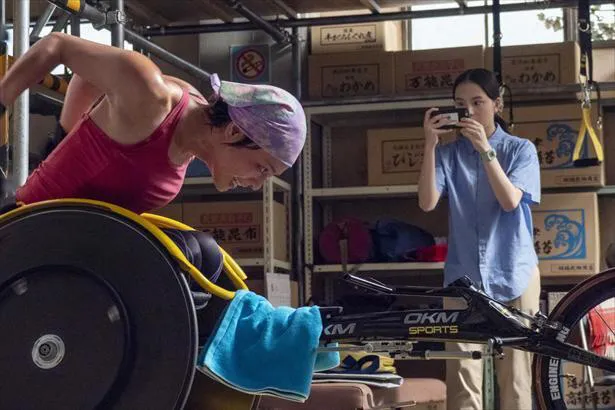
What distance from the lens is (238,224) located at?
4.33 meters

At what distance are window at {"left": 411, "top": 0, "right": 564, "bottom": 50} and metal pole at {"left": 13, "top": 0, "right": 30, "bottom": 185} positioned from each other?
289 centimetres

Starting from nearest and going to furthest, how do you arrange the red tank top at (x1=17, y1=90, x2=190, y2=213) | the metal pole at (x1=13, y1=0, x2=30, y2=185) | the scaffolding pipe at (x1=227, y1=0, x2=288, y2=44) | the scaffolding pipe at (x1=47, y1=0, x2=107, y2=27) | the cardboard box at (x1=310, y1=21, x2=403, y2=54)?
the red tank top at (x1=17, y1=90, x2=190, y2=213), the metal pole at (x1=13, y1=0, x2=30, y2=185), the scaffolding pipe at (x1=47, y1=0, x2=107, y2=27), the scaffolding pipe at (x1=227, y1=0, x2=288, y2=44), the cardboard box at (x1=310, y1=21, x2=403, y2=54)

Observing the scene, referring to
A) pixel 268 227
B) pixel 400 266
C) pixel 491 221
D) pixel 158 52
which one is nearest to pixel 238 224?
pixel 268 227

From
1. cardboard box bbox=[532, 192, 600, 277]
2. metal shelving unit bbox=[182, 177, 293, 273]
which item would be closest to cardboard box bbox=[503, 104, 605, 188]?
cardboard box bbox=[532, 192, 600, 277]

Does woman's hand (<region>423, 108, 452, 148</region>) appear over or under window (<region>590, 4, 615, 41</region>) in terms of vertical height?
under

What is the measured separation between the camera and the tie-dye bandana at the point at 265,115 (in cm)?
172

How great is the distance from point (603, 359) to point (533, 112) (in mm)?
2451

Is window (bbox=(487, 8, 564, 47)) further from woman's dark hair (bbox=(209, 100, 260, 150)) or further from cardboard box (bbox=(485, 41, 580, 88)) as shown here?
woman's dark hair (bbox=(209, 100, 260, 150))

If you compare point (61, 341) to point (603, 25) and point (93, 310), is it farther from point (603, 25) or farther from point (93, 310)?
point (603, 25)

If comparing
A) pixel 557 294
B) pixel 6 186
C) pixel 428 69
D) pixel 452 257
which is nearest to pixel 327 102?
pixel 428 69

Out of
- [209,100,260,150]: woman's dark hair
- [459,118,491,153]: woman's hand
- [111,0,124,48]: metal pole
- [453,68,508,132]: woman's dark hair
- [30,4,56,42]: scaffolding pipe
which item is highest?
[30,4,56,42]: scaffolding pipe

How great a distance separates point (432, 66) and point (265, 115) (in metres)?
2.74

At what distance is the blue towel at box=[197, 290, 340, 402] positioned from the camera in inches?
65.8

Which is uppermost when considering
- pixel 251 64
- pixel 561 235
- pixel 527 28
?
pixel 527 28
